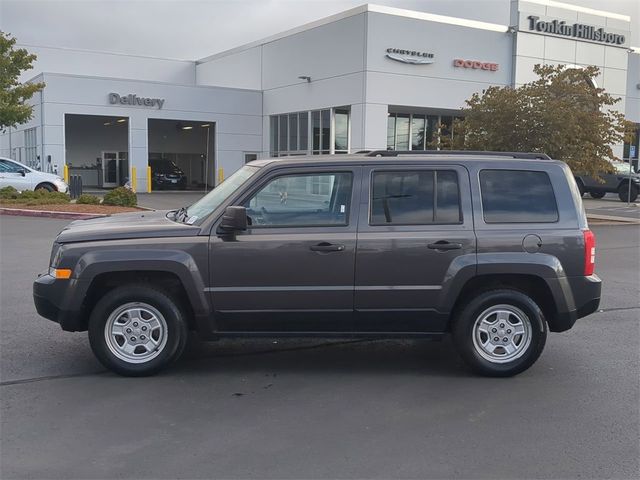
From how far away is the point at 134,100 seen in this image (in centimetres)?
3394

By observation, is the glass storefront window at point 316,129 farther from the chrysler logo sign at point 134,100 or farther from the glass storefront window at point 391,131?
the chrysler logo sign at point 134,100

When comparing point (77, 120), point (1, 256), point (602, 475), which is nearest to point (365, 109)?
point (1, 256)

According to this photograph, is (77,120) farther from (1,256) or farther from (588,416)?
(588,416)

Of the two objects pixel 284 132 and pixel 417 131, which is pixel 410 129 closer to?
pixel 417 131

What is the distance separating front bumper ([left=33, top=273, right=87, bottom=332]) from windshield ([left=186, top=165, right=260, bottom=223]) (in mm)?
1140

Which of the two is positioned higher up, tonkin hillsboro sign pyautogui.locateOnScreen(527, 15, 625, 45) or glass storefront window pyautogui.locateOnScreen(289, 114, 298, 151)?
tonkin hillsboro sign pyautogui.locateOnScreen(527, 15, 625, 45)

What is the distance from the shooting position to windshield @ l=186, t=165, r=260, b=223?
5.51 meters

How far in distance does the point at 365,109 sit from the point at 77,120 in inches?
861

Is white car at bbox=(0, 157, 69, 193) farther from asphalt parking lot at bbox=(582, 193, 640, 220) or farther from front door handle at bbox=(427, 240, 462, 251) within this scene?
front door handle at bbox=(427, 240, 462, 251)

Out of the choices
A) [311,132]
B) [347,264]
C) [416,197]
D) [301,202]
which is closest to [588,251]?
[416,197]

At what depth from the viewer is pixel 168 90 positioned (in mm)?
35000

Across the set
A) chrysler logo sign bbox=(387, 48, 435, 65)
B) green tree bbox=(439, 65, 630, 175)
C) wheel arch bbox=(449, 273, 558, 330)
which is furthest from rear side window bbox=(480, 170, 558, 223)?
chrysler logo sign bbox=(387, 48, 435, 65)

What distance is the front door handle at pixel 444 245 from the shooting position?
17.4ft

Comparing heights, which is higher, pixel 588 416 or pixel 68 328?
pixel 68 328
